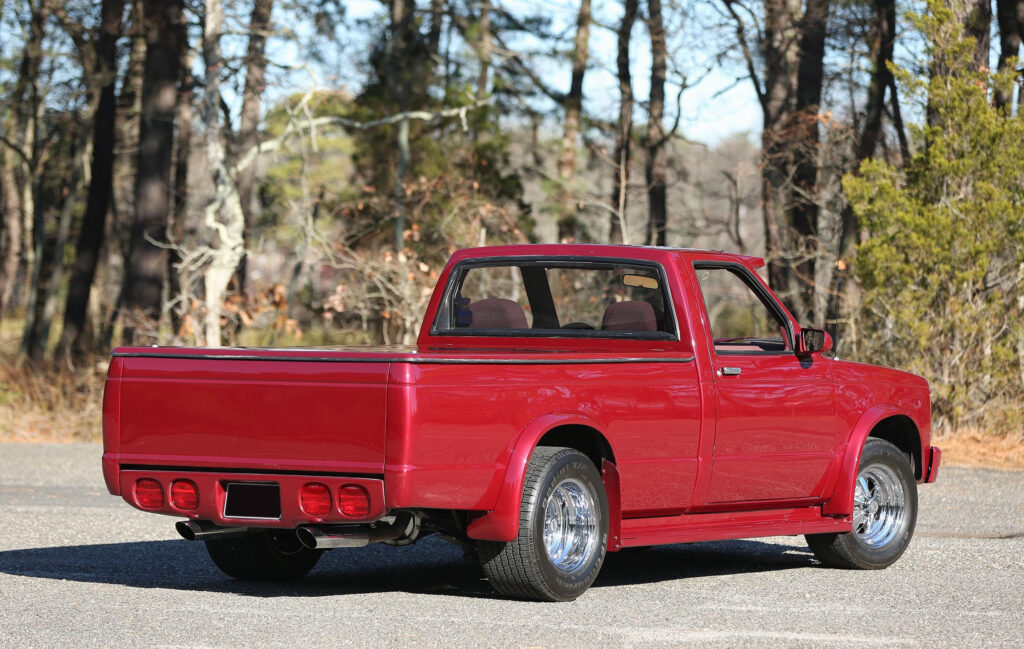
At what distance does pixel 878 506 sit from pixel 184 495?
4389mm

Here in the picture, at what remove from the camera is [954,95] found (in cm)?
1664

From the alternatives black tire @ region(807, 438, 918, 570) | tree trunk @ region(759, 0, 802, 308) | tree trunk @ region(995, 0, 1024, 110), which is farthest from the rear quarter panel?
tree trunk @ region(995, 0, 1024, 110)

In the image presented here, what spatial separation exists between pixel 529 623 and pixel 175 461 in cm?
191

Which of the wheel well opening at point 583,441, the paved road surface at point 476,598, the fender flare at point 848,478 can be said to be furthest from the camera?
the fender flare at point 848,478

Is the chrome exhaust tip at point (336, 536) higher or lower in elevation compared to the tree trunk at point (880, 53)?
lower

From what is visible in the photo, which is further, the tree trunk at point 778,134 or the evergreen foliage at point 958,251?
the tree trunk at point 778,134

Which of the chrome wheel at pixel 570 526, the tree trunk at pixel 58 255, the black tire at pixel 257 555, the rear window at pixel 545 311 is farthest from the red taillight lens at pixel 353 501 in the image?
the tree trunk at pixel 58 255

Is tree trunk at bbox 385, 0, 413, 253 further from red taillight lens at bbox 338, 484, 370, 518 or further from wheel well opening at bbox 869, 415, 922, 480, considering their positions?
red taillight lens at bbox 338, 484, 370, 518

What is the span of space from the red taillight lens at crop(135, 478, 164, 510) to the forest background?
35.9 ft

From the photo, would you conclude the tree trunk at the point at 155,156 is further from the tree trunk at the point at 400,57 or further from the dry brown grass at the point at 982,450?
the dry brown grass at the point at 982,450

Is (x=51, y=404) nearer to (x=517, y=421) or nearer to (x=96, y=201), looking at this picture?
(x=96, y=201)

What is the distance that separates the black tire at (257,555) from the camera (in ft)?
27.1

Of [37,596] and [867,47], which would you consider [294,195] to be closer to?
[867,47]

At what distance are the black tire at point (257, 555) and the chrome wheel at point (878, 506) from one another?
3.39 meters
